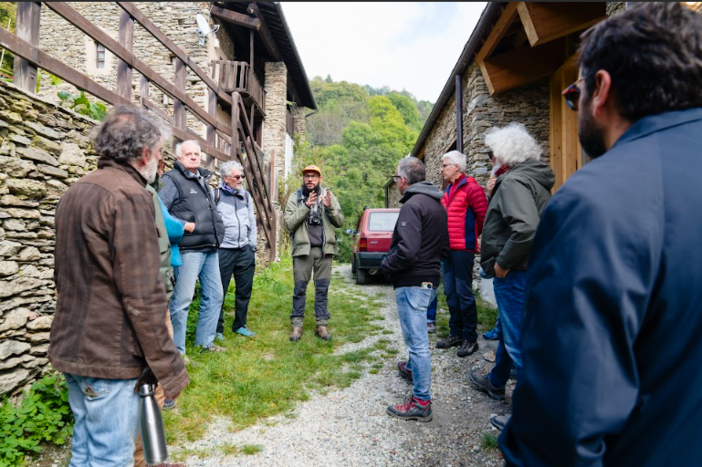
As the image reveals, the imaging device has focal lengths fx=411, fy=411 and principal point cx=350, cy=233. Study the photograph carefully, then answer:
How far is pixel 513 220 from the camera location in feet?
8.87

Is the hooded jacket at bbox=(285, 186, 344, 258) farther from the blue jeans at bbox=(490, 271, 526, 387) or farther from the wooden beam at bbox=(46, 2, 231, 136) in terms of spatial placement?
the blue jeans at bbox=(490, 271, 526, 387)

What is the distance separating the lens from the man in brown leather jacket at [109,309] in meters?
1.57

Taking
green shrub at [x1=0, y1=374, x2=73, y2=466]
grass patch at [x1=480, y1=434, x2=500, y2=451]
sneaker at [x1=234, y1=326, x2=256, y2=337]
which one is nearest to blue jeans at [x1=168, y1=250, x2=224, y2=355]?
sneaker at [x1=234, y1=326, x2=256, y2=337]

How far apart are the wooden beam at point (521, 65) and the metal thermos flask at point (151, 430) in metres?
5.68

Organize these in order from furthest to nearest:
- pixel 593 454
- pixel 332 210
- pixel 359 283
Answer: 1. pixel 359 283
2. pixel 332 210
3. pixel 593 454

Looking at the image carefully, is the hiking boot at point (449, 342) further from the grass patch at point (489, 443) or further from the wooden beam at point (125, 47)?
the wooden beam at point (125, 47)

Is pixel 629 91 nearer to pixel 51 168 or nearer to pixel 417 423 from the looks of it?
pixel 417 423

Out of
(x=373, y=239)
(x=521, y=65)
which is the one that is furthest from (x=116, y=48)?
(x=373, y=239)

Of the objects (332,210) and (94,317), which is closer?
(94,317)

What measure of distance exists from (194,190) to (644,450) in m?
3.63

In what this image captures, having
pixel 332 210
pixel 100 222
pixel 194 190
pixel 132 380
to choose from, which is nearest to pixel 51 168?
pixel 194 190

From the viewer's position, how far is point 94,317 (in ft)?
5.16

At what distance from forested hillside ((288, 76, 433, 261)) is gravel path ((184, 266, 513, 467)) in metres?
12.4

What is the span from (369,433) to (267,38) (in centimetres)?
1329
